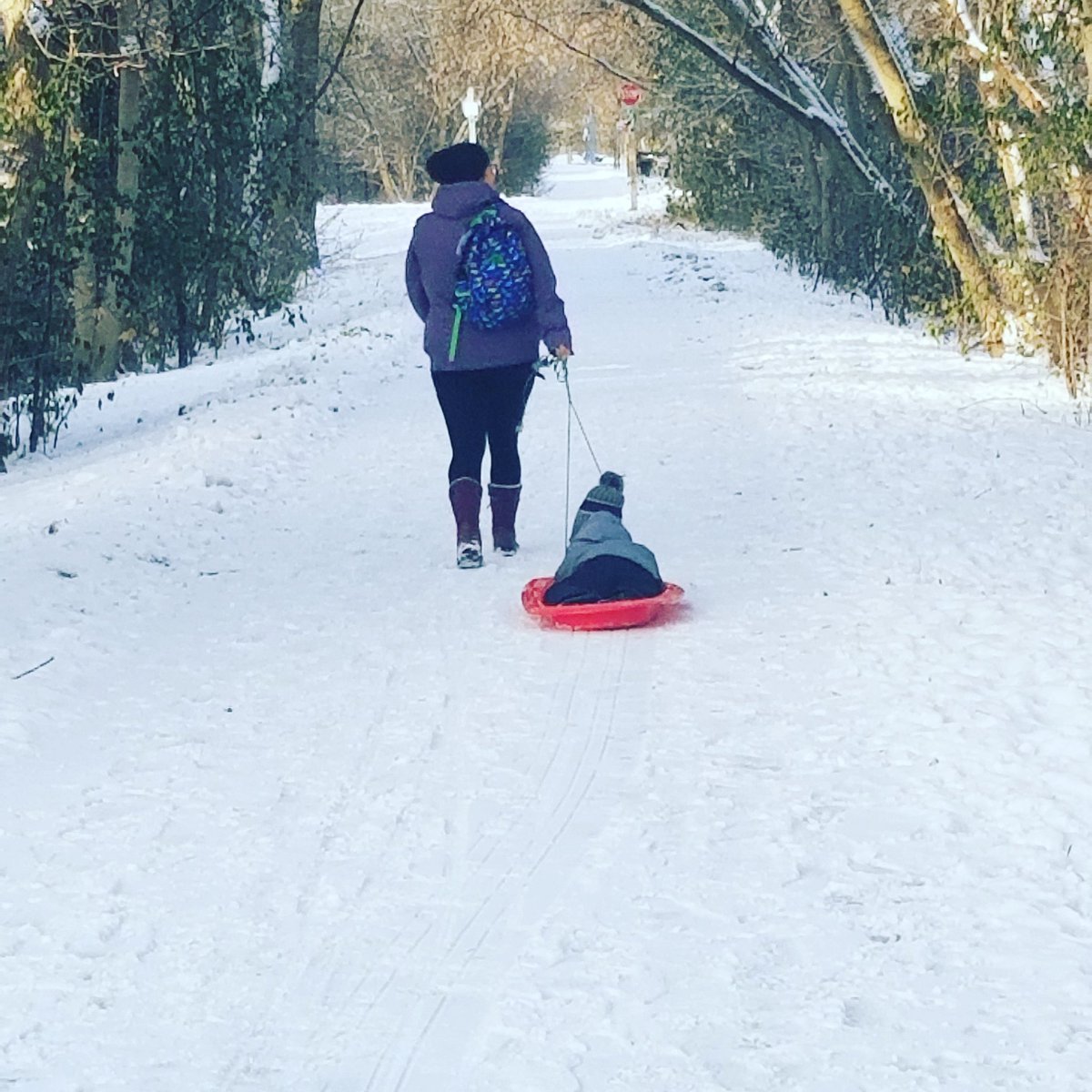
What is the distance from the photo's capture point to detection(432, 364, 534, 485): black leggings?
780 centimetres

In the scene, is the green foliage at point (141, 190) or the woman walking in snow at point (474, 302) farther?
the green foliage at point (141, 190)

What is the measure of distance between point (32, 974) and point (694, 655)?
10.2 ft

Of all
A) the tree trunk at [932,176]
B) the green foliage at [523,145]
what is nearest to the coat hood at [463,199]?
the tree trunk at [932,176]

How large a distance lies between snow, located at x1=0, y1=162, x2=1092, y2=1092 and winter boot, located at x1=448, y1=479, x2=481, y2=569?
12cm

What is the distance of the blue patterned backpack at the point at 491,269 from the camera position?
7617mm

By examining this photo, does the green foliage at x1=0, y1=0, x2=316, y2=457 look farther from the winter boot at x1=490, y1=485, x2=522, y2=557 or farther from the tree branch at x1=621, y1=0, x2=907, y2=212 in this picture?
the winter boot at x1=490, y1=485, x2=522, y2=557

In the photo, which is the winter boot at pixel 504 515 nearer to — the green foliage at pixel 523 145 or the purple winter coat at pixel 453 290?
the purple winter coat at pixel 453 290

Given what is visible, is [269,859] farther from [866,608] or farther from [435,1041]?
[866,608]

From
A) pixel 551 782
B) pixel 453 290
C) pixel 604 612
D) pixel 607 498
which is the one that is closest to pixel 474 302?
pixel 453 290

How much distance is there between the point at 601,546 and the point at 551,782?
1921mm

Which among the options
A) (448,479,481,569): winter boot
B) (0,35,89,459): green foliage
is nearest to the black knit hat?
(448,479,481,569): winter boot

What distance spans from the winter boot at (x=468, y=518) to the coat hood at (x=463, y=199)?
1.24 metres

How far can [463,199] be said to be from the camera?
7648mm

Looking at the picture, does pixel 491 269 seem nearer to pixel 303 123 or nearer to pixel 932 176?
pixel 932 176
